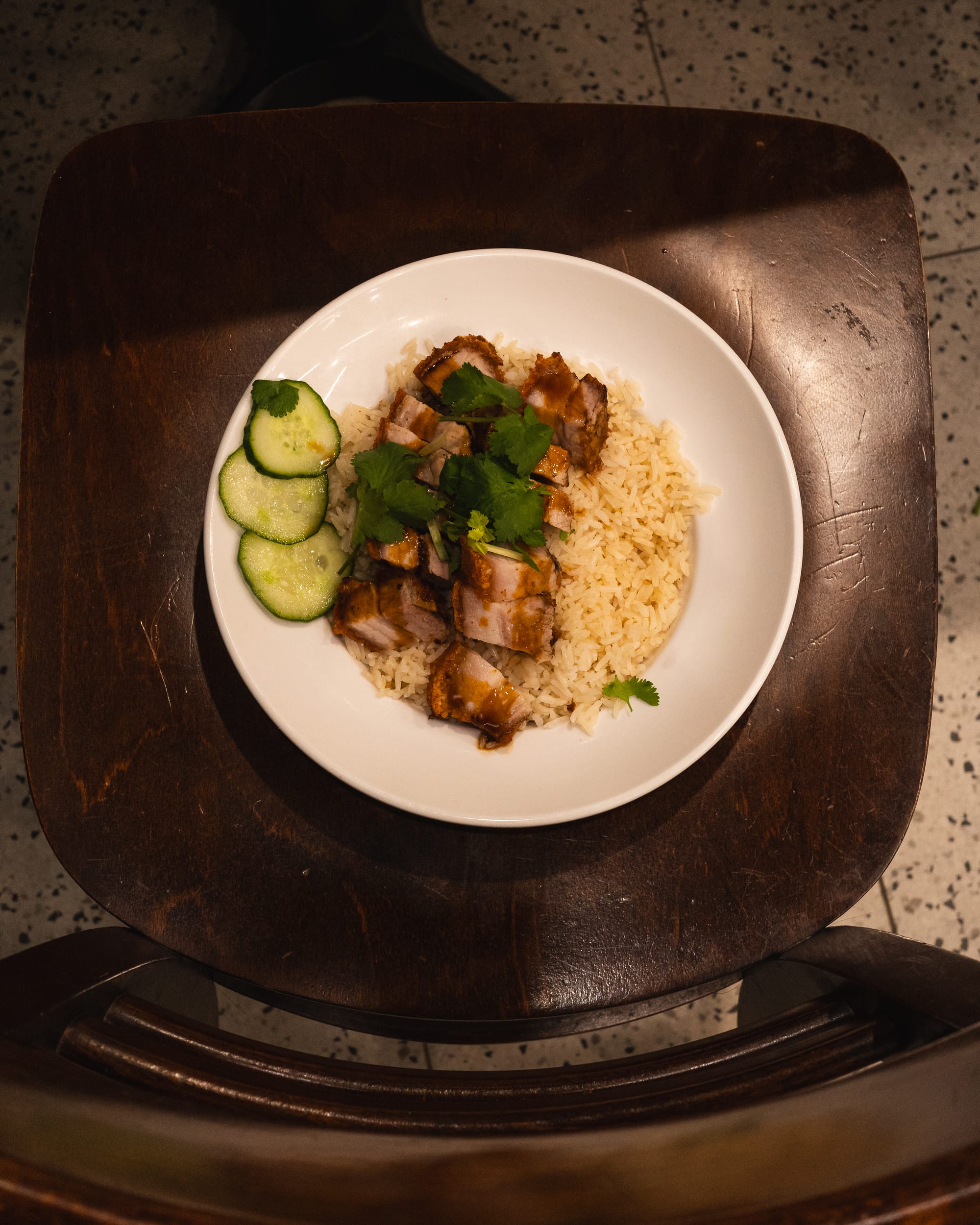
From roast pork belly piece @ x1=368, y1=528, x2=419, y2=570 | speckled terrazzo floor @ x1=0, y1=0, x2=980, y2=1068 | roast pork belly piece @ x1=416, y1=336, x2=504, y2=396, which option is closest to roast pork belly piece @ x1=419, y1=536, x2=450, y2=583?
roast pork belly piece @ x1=368, y1=528, x2=419, y2=570

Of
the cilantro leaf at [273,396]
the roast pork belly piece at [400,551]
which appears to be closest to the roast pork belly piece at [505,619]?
the roast pork belly piece at [400,551]

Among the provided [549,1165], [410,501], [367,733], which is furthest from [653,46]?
[549,1165]

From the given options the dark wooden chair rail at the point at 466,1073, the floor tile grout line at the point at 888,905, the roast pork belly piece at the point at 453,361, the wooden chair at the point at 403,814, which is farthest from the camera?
the floor tile grout line at the point at 888,905

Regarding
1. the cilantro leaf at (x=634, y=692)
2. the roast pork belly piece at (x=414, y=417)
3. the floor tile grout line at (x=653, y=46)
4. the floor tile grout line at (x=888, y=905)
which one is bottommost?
the floor tile grout line at (x=888, y=905)

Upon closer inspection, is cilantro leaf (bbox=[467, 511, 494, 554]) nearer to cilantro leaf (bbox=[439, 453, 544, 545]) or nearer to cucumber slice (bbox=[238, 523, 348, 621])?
cilantro leaf (bbox=[439, 453, 544, 545])

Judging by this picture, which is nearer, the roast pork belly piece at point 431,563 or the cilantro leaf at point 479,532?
the cilantro leaf at point 479,532

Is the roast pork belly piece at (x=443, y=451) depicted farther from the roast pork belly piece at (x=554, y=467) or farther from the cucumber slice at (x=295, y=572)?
the cucumber slice at (x=295, y=572)
